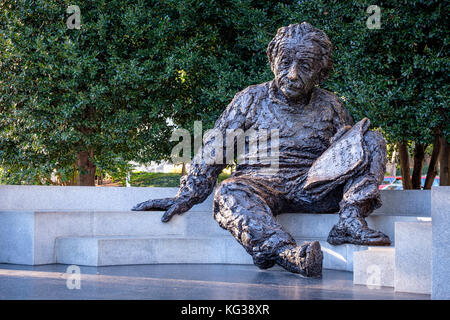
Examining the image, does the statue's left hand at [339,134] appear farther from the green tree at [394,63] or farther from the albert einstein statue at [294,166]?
the green tree at [394,63]

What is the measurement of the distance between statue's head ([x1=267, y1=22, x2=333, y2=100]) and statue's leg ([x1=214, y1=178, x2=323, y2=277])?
0.89m

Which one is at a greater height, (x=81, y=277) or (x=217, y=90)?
(x=217, y=90)

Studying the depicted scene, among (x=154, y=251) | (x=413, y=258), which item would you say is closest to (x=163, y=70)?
(x=154, y=251)

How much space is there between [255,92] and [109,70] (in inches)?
151

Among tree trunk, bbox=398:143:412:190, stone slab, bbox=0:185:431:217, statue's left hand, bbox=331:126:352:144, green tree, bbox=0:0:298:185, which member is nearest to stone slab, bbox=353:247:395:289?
statue's left hand, bbox=331:126:352:144

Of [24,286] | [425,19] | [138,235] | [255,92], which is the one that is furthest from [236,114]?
[425,19]

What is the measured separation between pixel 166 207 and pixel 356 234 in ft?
6.11

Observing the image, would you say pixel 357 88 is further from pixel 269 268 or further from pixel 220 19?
pixel 269 268

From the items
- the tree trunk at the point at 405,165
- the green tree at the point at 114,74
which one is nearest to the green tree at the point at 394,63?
the green tree at the point at 114,74

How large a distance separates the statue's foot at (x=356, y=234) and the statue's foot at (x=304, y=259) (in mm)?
487

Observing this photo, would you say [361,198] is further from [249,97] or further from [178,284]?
[178,284]

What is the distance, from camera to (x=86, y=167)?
10352mm

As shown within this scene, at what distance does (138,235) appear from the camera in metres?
6.01
